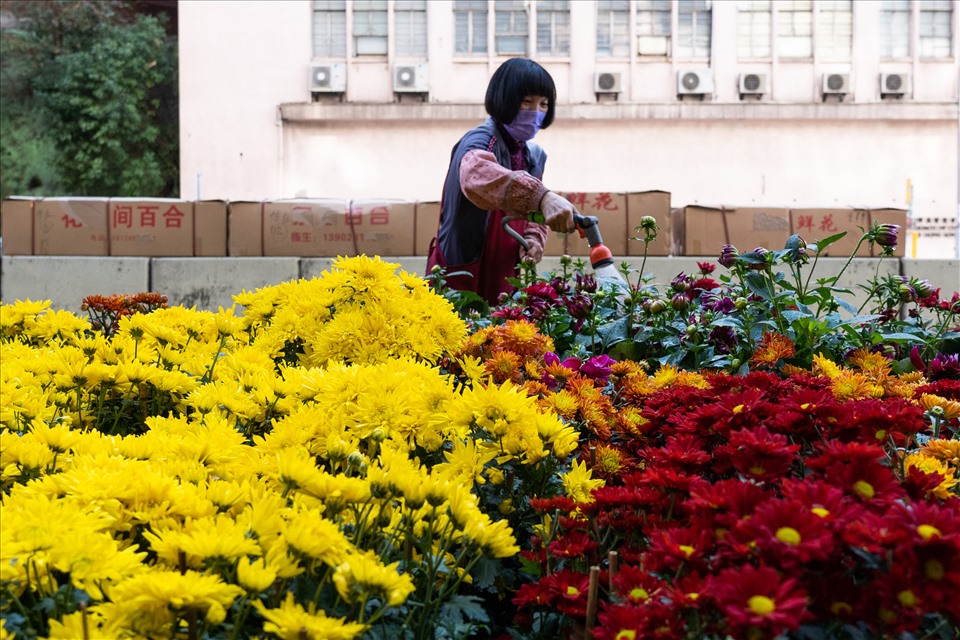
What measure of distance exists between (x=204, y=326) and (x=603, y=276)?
3.27 feet

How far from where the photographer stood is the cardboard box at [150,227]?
580 centimetres

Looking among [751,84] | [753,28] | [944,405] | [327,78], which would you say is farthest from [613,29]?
[944,405]

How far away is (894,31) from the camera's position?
46.8 ft

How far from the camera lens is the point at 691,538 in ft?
2.25

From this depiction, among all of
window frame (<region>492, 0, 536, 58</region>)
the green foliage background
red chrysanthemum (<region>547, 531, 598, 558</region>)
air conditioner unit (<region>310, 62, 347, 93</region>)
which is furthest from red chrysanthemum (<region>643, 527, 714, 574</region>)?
the green foliage background

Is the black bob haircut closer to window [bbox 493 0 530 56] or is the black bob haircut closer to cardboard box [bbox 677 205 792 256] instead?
cardboard box [bbox 677 205 792 256]

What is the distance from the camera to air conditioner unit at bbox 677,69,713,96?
45.6 ft

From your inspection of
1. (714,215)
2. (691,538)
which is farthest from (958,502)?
(714,215)

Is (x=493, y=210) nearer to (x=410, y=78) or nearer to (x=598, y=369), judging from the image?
(x=598, y=369)

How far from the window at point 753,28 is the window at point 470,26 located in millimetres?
4087

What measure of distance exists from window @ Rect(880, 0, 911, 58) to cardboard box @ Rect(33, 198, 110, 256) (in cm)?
1281

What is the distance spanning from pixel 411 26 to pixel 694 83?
4577 millimetres

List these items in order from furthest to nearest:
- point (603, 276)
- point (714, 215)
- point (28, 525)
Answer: point (714, 215) → point (603, 276) → point (28, 525)

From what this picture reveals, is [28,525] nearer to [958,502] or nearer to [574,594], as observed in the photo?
[574,594]
